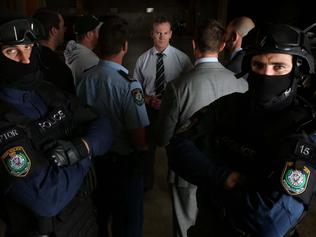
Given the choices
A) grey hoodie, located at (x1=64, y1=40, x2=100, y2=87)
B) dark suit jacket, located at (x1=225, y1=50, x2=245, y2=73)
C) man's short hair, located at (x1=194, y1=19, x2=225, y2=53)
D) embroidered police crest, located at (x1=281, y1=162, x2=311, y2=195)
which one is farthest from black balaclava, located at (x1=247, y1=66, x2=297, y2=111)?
grey hoodie, located at (x1=64, y1=40, x2=100, y2=87)

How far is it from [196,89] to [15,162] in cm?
128

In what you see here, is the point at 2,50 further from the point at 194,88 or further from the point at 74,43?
the point at 74,43

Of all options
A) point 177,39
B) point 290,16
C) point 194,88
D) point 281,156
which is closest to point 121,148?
point 194,88

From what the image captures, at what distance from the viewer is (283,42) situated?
1.44m

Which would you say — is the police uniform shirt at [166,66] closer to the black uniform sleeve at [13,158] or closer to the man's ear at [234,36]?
the man's ear at [234,36]

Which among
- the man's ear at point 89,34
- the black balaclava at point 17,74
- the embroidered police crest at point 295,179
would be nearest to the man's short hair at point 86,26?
the man's ear at point 89,34

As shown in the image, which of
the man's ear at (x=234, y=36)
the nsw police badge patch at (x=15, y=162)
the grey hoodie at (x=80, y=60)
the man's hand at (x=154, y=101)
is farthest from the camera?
the man's ear at (x=234, y=36)

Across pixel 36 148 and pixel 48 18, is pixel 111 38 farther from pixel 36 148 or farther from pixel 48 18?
pixel 48 18

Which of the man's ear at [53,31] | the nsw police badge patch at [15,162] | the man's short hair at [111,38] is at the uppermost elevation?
the man's short hair at [111,38]

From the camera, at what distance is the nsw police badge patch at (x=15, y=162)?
1.37 metres

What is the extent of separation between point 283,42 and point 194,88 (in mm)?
849

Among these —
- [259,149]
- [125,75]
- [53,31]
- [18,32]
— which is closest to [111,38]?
[125,75]

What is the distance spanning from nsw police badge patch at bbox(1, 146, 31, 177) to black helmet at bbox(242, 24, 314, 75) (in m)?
1.15

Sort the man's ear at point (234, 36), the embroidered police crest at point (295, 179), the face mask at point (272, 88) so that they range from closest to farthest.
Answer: the embroidered police crest at point (295, 179)
the face mask at point (272, 88)
the man's ear at point (234, 36)
